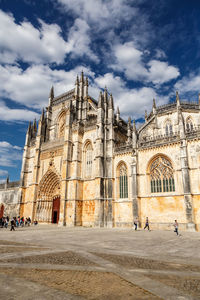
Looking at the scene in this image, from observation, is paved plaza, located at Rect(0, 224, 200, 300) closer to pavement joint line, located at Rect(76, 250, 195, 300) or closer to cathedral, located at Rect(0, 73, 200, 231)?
pavement joint line, located at Rect(76, 250, 195, 300)

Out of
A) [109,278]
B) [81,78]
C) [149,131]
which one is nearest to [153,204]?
[149,131]

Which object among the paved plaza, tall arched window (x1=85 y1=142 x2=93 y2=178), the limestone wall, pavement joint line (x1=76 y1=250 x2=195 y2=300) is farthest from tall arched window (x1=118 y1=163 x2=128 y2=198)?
the limestone wall

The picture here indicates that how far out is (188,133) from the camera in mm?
20109

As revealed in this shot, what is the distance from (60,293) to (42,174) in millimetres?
27984

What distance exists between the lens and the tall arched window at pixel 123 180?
23227 mm

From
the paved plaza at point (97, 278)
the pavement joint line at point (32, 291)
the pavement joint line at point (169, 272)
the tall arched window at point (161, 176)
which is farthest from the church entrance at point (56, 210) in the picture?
the pavement joint line at point (32, 291)

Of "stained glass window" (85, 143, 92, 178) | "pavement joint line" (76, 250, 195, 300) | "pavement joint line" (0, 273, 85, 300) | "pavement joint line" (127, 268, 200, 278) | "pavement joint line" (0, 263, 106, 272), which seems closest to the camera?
"pavement joint line" (0, 273, 85, 300)

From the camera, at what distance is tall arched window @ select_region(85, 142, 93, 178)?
26.4m

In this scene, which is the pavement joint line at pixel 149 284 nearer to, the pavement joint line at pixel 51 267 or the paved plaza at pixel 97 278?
the paved plaza at pixel 97 278

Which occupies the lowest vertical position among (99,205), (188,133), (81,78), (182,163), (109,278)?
(109,278)

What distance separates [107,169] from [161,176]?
6576 mm

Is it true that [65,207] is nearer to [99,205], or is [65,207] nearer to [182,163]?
[99,205]

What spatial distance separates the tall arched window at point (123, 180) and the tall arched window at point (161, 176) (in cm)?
318

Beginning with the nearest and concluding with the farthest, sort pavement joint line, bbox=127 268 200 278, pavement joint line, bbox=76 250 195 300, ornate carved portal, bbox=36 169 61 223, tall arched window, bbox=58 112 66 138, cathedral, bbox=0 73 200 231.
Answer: pavement joint line, bbox=76 250 195 300 → pavement joint line, bbox=127 268 200 278 → cathedral, bbox=0 73 200 231 → ornate carved portal, bbox=36 169 61 223 → tall arched window, bbox=58 112 66 138
